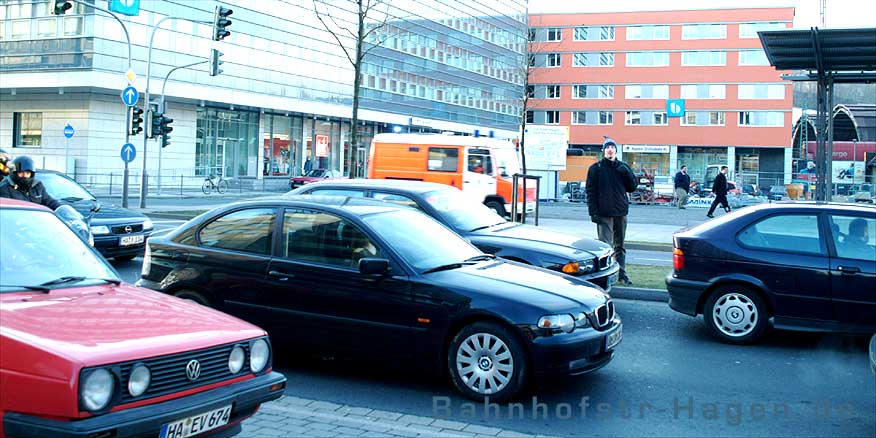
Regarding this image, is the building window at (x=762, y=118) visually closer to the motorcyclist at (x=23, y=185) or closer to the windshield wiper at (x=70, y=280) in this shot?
the motorcyclist at (x=23, y=185)

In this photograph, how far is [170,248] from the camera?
7.50 meters

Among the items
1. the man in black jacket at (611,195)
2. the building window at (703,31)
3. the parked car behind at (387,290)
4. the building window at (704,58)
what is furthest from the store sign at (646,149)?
the parked car behind at (387,290)

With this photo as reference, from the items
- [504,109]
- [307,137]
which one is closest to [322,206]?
[307,137]

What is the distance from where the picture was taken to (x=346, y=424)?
5.38 m

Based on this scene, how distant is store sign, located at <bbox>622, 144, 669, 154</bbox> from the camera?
2867 inches

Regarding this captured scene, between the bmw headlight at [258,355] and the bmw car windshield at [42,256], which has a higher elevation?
the bmw car windshield at [42,256]

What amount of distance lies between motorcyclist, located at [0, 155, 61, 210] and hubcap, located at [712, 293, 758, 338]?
6803 mm

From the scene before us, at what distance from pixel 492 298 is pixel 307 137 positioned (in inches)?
2029

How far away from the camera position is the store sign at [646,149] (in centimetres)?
7281

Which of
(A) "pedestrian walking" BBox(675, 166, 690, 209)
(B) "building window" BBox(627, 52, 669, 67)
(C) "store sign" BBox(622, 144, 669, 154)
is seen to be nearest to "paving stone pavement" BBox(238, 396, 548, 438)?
(A) "pedestrian walking" BBox(675, 166, 690, 209)

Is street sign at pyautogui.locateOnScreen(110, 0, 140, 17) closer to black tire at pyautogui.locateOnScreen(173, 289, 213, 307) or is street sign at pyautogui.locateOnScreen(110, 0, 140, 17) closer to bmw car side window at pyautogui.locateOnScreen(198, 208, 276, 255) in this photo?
bmw car side window at pyautogui.locateOnScreen(198, 208, 276, 255)

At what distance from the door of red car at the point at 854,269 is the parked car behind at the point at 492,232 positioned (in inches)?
95.9

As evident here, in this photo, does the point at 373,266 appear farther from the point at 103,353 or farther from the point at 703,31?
the point at 703,31

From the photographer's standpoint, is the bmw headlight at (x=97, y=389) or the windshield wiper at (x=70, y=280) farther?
the windshield wiper at (x=70, y=280)
